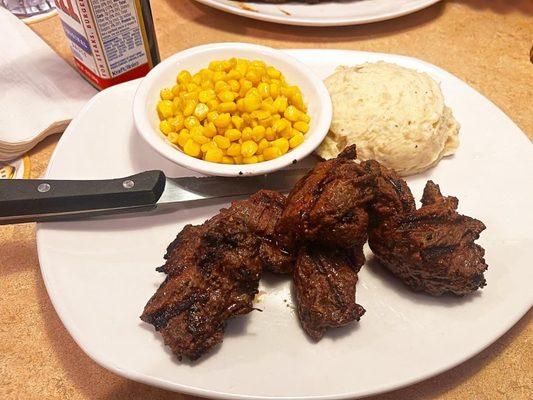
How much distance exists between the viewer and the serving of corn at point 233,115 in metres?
1.96

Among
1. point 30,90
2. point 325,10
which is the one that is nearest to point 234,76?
point 30,90

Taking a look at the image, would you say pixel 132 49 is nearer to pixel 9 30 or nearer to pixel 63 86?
pixel 63 86

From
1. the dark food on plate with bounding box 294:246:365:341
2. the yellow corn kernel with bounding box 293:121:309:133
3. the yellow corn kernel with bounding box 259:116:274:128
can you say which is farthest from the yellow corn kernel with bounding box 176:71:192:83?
the dark food on plate with bounding box 294:246:365:341

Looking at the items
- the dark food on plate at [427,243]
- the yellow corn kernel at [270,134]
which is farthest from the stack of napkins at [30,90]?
the dark food on plate at [427,243]

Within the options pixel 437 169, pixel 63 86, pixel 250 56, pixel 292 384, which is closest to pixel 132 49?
pixel 63 86

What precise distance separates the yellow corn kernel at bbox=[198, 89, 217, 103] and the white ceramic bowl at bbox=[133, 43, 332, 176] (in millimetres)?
228

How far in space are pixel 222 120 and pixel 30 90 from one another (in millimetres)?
1248

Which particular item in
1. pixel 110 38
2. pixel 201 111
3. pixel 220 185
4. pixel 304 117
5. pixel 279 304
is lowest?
pixel 279 304

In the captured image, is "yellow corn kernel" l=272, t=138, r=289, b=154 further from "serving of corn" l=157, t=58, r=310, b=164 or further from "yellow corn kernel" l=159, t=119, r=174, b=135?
"yellow corn kernel" l=159, t=119, r=174, b=135

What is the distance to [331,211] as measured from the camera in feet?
5.06

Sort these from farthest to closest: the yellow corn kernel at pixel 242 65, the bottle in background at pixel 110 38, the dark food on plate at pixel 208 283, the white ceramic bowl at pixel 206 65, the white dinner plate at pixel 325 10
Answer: the white dinner plate at pixel 325 10 < the bottle in background at pixel 110 38 < the yellow corn kernel at pixel 242 65 < the white ceramic bowl at pixel 206 65 < the dark food on plate at pixel 208 283

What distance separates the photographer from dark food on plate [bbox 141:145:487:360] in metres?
1.50

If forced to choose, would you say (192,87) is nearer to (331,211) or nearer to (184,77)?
(184,77)

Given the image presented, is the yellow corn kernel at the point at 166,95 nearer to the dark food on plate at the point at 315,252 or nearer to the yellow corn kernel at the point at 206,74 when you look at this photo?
the yellow corn kernel at the point at 206,74
